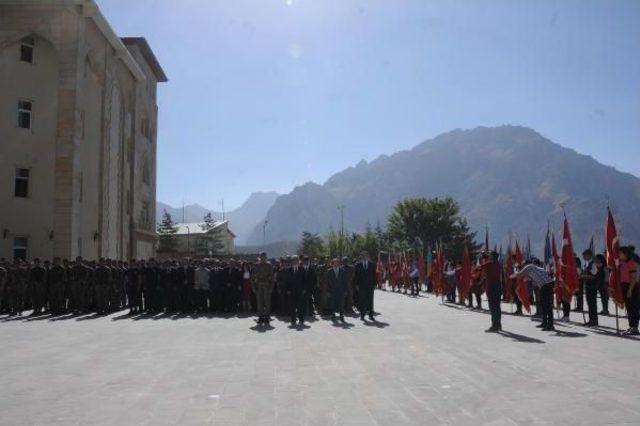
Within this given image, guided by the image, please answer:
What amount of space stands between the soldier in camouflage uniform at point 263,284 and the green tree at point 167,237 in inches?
2592

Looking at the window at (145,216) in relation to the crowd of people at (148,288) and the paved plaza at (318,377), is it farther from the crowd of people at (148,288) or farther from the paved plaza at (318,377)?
the paved plaza at (318,377)

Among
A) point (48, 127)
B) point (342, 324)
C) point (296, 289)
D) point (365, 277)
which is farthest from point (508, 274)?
point (48, 127)

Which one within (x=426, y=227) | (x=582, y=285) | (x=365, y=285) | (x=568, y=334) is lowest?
(x=568, y=334)

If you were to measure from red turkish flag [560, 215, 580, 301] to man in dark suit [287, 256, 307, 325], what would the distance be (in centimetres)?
717

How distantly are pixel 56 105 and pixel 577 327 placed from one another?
24928 mm

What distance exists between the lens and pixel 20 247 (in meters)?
27.3

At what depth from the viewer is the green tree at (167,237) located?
83.1 metres

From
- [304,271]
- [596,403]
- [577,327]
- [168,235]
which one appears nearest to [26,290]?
[304,271]

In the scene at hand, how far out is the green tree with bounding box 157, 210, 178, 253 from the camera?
8313cm

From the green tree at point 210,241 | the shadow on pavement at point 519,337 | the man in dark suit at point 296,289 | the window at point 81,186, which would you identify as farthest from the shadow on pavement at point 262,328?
the green tree at point 210,241

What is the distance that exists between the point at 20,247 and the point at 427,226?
2243 inches

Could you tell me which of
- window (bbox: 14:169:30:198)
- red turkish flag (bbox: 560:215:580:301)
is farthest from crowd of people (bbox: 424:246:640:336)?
window (bbox: 14:169:30:198)

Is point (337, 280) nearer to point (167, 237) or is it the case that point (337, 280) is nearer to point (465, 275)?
point (465, 275)

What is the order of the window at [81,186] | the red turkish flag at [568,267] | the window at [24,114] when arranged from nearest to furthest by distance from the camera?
the red turkish flag at [568,267] → the window at [24,114] → the window at [81,186]
